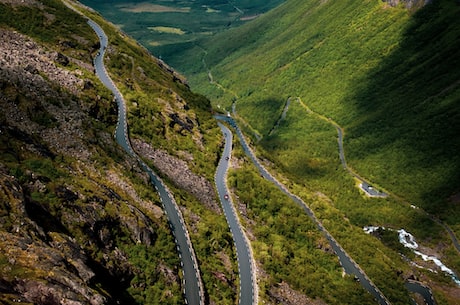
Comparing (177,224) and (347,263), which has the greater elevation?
(177,224)

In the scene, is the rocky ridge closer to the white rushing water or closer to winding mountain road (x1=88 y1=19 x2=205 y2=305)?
winding mountain road (x1=88 y1=19 x2=205 y2=305)

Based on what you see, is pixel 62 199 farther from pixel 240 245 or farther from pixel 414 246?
pixel 414 246

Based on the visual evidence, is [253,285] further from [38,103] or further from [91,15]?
[91,15]

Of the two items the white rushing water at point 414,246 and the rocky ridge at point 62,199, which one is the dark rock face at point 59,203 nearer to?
the rocky ridge at point 62,199

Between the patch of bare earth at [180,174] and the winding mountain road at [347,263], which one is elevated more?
the patch of bare earth at [180,174]

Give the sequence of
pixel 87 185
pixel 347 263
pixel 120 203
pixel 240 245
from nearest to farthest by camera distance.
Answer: pixel 87 185, pixel 120 203, pixel 240 245, pixel 347 263

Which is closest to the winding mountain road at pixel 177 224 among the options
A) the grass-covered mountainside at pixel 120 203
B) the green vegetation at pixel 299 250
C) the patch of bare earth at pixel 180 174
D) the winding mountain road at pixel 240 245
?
the grass-covered mountainside at pixel 120 203

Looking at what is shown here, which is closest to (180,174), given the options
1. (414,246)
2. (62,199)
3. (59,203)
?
(62,199)
